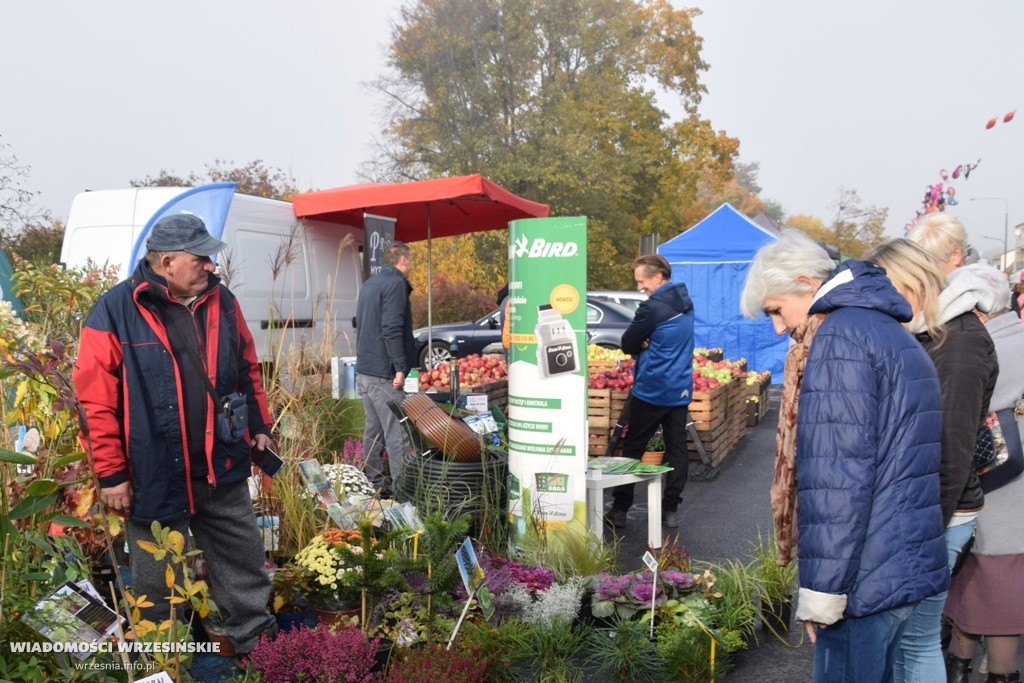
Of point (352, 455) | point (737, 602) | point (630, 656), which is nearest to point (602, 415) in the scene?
point (352, 455)

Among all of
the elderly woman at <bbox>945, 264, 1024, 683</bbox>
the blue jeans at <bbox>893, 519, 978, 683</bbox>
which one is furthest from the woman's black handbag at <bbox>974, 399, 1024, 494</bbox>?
the blue jeans at <bbox>893, 519, 978, 683</bbox>

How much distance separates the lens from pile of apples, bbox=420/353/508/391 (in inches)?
306

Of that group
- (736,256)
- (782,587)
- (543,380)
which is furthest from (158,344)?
(736,256)

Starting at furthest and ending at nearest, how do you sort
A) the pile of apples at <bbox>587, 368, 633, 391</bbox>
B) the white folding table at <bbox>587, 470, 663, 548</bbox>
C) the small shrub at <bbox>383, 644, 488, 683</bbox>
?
1. the pile of apples at <bbox>587, 368, 633, 391</bbox>
2. the white folding table at <bbox>587, 470, 663, 548</bbox>
3. the small shrub at <bbox>383, 644, 488, 683</bbox>

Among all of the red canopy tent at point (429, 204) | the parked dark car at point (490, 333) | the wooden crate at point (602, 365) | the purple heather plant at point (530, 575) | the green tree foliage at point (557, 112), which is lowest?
the purple heather plant at point (530, 575)

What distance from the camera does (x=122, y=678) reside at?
2.45m

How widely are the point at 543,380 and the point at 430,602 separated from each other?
156 cm

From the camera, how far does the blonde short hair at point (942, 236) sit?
3.28 meters

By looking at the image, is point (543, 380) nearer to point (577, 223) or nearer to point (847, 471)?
point (577, 223)

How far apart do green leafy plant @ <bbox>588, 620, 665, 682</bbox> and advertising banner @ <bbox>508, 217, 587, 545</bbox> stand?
97 centimetres

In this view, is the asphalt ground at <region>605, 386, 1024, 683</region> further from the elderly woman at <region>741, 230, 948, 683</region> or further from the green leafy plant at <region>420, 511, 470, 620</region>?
→ the elderly woman at <region>741, 230, 948, 683</region>

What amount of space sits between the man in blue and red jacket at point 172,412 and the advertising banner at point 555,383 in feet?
5.39

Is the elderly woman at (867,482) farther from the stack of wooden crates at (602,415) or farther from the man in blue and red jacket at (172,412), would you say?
the stack of wooden crates at (602,415)

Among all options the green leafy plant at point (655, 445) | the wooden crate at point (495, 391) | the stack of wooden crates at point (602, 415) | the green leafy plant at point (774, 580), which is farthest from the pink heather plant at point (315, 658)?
the stack of wooden crates at point (602, 415)
